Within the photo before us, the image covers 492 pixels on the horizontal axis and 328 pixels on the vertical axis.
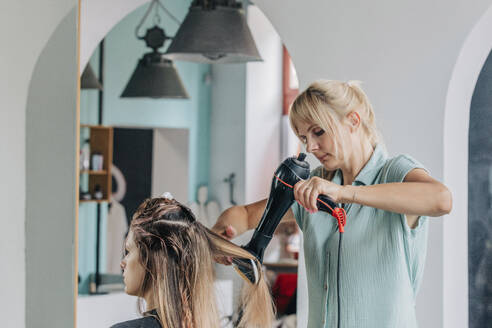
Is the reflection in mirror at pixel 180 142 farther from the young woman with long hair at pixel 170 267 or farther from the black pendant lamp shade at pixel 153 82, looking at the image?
the young woman with long hair at pixel 170 267

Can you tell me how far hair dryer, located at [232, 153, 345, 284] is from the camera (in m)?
1.38

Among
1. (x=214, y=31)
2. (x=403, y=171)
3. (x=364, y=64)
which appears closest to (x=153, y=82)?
(x=214, y=31)

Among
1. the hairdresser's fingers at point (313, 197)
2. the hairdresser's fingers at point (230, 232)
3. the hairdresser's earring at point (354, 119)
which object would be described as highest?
the hairdresser's earring at point (354, 119)

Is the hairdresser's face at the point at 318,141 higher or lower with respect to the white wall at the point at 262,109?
lower

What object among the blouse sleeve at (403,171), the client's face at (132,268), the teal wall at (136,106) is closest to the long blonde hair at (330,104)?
the blouse sleeve at (403,171)

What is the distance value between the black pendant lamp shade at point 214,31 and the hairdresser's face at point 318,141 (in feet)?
2.58

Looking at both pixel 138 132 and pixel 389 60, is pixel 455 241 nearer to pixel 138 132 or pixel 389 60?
pixel 389 60

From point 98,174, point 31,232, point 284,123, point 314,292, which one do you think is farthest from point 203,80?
point 314,292

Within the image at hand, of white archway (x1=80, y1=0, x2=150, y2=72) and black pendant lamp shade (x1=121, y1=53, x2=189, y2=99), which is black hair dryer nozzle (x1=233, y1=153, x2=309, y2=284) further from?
black pendant lamp shade (x1=121, y1=53, x2=189, y2=99)

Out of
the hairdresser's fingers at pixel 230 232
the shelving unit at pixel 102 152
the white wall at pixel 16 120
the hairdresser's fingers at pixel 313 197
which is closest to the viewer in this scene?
the hairdresser's fingers at pixel 313 197

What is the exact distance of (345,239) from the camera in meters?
1.46

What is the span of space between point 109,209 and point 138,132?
2.33 ft

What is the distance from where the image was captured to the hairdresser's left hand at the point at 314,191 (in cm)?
127

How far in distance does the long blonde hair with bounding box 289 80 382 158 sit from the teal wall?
3.95 m
